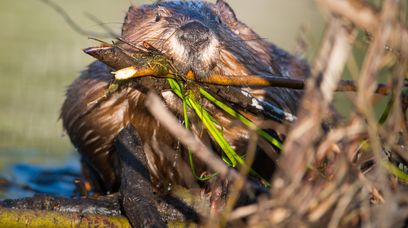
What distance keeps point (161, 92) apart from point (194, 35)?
0.25 meters

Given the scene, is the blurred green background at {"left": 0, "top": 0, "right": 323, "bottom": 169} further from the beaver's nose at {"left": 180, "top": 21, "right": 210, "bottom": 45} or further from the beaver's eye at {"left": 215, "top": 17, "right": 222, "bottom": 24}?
the beaver's nose at {"left": 180, "top": 21, "right": 210, "bottom": 45}

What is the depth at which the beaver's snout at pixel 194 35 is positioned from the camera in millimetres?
3057

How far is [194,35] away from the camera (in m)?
3.05

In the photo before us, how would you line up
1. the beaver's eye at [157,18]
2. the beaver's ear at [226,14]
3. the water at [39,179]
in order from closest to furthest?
the beaver's eye at [157,18], the beaver's ear at [226,14], the water at [39,179]

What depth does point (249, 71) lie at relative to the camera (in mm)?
3639

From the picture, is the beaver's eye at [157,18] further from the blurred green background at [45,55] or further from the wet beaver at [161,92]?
the blurred green background at [45,55]

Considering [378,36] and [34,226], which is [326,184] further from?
[34,226]

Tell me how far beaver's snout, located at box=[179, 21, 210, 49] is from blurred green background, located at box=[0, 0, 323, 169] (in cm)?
130

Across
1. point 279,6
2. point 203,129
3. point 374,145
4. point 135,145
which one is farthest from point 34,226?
point 279,6

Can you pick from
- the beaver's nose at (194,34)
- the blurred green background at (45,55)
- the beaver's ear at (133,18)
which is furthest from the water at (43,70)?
the beaver's nose at (194,34)

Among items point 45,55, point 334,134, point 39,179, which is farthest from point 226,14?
point 45,55

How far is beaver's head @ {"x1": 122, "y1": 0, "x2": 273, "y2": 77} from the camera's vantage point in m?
3.06

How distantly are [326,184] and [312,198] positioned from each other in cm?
27

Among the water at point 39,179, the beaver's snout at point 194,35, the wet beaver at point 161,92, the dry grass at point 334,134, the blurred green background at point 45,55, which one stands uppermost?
the dry grass at point 334,134
